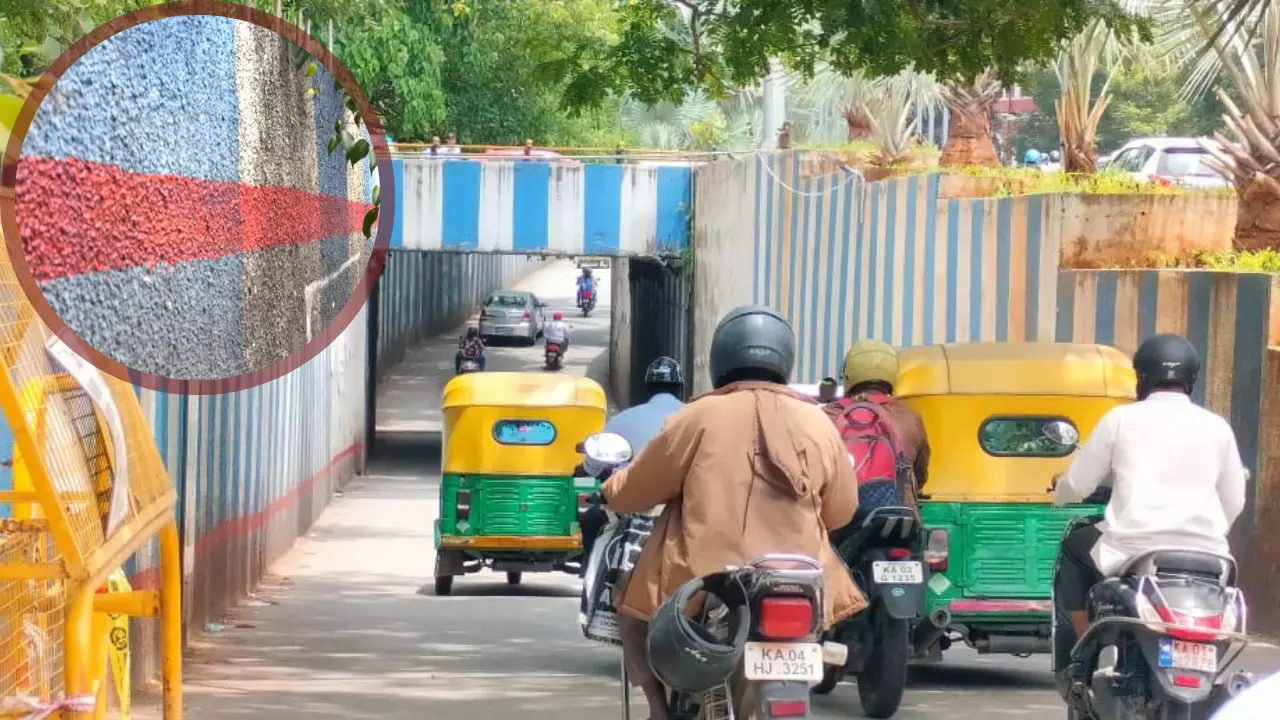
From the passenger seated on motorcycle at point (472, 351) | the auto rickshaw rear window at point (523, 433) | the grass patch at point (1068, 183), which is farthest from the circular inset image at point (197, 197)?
the passenger seated on motorcycle at point (472, 351)

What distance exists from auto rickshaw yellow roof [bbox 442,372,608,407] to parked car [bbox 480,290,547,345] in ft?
135

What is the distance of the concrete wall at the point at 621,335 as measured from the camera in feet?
150

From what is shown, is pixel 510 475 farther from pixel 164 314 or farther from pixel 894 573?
pixel 164 314

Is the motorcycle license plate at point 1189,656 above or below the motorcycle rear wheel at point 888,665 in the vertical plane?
above

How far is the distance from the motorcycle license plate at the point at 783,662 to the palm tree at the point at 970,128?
17.8 m

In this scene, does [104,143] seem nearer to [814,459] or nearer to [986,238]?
[814,459]

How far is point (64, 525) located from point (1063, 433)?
7094 millimetres

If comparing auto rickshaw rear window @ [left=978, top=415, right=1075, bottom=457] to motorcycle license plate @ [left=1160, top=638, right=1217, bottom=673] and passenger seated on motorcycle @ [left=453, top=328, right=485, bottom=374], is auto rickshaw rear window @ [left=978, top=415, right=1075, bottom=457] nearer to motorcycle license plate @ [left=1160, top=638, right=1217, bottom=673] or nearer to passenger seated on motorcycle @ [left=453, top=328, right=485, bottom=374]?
motorcycle license plate @ [left=1160, top=638, right=1217, bottom=673]

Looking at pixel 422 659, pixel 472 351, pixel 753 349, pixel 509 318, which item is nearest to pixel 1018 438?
pixel 422 659

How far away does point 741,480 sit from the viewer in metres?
5.86

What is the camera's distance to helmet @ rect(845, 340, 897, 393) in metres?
9.98

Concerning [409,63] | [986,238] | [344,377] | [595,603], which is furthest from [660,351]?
[595,603]

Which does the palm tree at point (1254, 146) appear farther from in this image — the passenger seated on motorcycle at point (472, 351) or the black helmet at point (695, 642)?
the passenger seated on motorcycle at point (472, 351)

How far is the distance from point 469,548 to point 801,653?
10781mm
